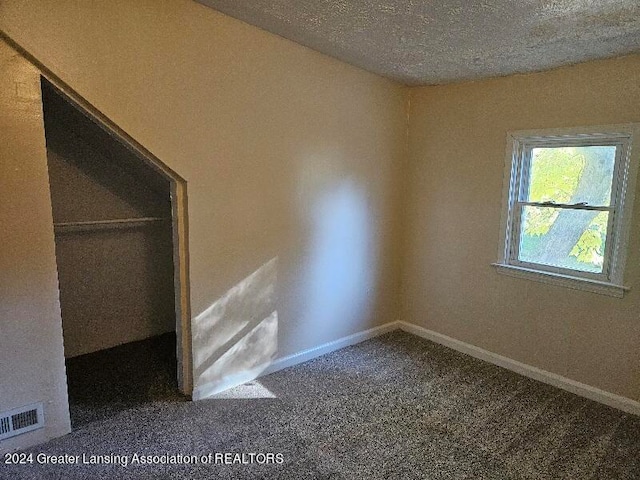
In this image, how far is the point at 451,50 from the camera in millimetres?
2676

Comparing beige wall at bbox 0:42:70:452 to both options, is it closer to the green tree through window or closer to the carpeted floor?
the carpeted floor

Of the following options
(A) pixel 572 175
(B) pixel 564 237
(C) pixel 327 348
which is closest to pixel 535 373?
(B) pixel 564 237

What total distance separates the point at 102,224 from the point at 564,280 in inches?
137

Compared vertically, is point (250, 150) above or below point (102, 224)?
above

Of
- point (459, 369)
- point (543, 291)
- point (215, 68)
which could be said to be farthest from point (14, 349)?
point (543, 291)

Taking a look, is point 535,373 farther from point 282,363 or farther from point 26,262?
point 26,262

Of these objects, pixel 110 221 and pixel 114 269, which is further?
pixel 114 269

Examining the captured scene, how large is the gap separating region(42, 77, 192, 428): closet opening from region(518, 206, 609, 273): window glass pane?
2444 millimetres

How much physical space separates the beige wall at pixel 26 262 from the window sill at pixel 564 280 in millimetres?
2983

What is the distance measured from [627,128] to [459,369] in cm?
196

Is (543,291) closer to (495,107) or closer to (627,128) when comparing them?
(627,128)

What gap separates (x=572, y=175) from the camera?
289cm

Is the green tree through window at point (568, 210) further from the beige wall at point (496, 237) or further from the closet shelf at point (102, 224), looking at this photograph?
the closet shelf at point (102, 224)

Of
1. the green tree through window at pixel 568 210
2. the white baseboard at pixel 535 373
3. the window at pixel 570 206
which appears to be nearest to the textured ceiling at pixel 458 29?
the window at pixel 570 206
